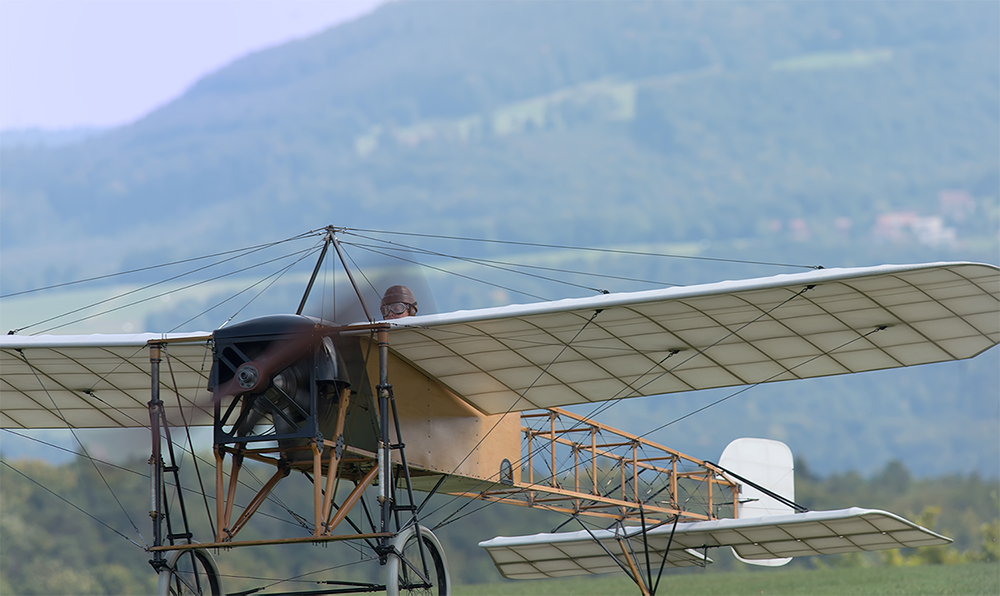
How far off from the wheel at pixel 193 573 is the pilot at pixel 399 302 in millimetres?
3270

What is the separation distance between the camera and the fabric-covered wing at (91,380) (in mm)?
13547

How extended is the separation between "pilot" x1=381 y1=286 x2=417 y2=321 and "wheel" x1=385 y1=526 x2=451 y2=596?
264 centimetres

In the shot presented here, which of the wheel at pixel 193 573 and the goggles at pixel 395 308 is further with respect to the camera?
the goggles at pixel 395 308

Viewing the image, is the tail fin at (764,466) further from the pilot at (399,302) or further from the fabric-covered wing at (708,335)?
the pilot at (399,302)

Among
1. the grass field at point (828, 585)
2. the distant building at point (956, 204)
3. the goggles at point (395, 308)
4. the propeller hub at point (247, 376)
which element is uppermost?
the distant building at point (956, 204)

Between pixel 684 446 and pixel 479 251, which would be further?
pixel 479 251

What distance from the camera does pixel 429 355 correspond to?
13297 millimetres

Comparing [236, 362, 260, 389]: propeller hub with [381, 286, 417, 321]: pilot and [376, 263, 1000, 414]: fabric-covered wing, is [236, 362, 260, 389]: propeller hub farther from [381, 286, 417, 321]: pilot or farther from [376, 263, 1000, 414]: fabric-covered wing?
[381, 286, 417, 321]: pilot

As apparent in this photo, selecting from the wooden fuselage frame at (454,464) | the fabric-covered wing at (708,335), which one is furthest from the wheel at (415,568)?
the fabric-covered wing at (708,335)

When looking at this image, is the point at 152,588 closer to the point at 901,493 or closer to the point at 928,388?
the point at 901,493

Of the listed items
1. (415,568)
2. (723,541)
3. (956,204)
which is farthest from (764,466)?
(956,204)

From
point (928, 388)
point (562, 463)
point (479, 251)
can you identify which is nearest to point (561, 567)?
point (562, 463)

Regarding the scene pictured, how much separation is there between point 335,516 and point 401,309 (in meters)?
2.84

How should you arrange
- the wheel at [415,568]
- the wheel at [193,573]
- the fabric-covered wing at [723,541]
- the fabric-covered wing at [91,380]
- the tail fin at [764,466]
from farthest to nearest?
the tail fin at [764,466]
the fabric-covered wing at [723,541]
the fabric-covered wing at [91,380]
the wheel at [193,573]
the wheel at [415,568]
